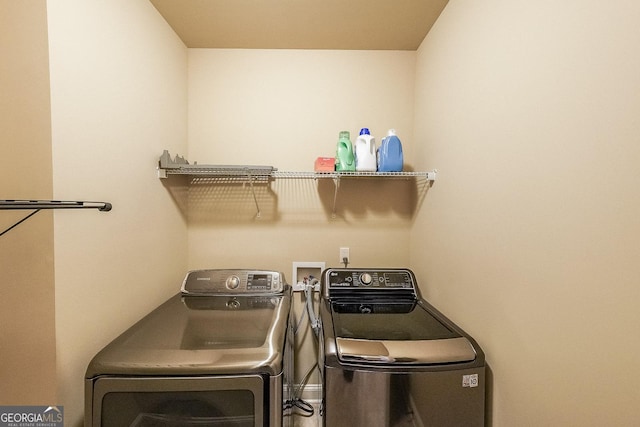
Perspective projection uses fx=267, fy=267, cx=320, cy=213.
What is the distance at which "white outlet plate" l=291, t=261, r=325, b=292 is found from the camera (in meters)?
1.88

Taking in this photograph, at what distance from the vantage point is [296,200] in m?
1.88

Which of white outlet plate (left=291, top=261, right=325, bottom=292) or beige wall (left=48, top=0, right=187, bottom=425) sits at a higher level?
beige wall (left=48, top=0, right=187, bottom=425)

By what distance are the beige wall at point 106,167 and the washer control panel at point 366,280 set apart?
3.29 feet

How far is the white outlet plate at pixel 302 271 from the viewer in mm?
1884

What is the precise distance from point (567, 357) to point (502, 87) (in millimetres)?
885

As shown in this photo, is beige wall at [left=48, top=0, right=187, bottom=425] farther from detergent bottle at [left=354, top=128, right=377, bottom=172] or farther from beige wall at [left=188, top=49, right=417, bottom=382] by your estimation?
detergent bottle at [left=354, top=128, right=377, bottom=172]

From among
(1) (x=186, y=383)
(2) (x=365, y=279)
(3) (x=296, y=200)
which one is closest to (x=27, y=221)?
(1) (x=186, y=383)

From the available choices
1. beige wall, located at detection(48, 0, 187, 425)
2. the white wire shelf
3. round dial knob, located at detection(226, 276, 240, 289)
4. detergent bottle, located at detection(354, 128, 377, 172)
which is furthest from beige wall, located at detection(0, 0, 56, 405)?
detergent bottle, located at detection(354, 128, 377, 172)

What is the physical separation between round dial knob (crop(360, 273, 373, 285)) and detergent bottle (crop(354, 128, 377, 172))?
0.65 meters

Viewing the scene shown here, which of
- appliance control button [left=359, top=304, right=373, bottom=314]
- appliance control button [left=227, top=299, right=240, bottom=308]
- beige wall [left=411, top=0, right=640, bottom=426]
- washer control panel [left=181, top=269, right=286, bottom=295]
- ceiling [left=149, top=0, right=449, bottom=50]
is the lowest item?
appliance control button [left=359, top=304, right=373, bottom=314]

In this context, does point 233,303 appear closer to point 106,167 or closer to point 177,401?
point 177,401

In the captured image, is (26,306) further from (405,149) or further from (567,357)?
(405,149)

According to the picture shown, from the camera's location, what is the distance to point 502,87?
3.19ft

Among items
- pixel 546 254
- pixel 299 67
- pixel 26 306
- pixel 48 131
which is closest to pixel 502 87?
pixel 546 254
